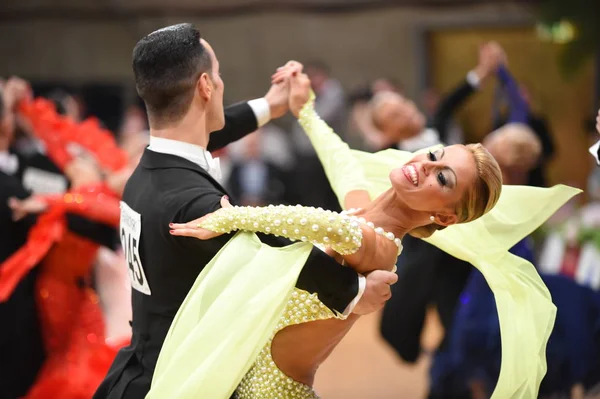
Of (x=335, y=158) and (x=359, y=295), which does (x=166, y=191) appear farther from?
(x=335, y=158)

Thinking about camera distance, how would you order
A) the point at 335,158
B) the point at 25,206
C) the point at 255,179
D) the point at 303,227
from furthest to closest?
the point at 255,179 → the point at 25,206 → the point at 335,158 → the point at 303,227

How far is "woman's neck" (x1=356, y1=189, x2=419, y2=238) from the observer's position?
2320mm

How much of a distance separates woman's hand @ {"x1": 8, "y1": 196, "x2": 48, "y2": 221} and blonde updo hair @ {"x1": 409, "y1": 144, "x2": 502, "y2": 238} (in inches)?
76.0

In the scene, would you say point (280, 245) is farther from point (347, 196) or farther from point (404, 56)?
point (404, 56)

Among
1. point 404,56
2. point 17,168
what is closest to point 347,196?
point 17,168

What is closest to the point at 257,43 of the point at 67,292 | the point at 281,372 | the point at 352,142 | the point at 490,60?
the point at 352,142

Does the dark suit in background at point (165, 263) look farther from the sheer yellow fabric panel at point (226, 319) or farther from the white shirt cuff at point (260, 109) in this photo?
the white shirt cuff at point (260, 109)

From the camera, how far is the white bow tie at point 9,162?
4.00 m

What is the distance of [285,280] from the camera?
207 cm

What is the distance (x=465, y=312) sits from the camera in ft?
13.8

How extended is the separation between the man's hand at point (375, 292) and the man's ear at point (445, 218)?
0.81 ft

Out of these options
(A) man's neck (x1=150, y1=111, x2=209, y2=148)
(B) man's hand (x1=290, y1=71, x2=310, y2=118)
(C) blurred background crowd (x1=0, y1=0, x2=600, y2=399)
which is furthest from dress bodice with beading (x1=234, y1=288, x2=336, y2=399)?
(C) blurred background crowd (x1=0, y1=0, x2=600, y2=399)

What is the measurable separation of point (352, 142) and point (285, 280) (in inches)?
306

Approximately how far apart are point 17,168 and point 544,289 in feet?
8.37
